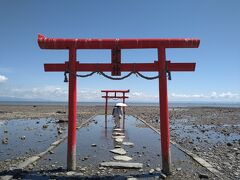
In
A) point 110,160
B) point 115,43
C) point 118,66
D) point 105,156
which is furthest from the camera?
point 105,156

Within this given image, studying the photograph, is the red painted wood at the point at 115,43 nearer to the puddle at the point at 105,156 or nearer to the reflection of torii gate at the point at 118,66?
the reflection of torii gate at the point at 118,66

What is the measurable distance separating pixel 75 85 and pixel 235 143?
10679mm

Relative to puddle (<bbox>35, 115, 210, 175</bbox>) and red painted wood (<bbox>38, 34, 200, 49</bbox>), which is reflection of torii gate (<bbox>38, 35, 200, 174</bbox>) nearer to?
Answer: red painted wood (<bbox>38, 34, 200, 49</bbox>)

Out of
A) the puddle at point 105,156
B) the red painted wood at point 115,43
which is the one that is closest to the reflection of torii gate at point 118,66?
the red painted wood at point 115,43

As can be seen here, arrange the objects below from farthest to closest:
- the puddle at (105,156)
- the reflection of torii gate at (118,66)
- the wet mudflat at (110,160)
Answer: the puddle at (105,156)
the reflection of torii gate at (118,66)
the wet mudflat at (110,160)

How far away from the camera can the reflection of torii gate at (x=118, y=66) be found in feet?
32.6

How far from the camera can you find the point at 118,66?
10.3m

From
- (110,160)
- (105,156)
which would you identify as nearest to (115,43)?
(110,160)

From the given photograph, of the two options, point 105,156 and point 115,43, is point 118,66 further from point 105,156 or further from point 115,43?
point 105,156

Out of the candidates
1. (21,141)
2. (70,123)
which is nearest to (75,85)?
(70,123)

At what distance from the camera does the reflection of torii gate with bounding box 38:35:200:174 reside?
32.6 feet

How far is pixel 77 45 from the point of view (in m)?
10.2

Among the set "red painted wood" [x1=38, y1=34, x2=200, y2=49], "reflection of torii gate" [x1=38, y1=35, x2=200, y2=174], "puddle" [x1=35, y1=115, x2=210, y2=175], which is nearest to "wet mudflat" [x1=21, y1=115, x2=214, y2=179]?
"puddle" [x1=35, y1=115, x2=210, y2=175]

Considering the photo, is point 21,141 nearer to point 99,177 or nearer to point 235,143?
point 99,177
